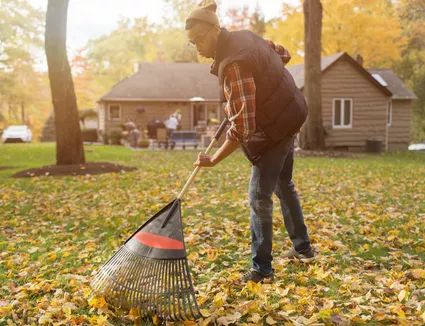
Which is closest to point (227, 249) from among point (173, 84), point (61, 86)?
point (61, 86)

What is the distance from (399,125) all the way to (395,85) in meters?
2.39

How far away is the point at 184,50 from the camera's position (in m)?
53.3

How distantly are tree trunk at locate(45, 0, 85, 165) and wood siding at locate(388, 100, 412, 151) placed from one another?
21.7 metres

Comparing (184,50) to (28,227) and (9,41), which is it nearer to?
(9,41)

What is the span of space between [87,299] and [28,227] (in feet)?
12.2

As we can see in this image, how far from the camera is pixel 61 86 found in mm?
14125

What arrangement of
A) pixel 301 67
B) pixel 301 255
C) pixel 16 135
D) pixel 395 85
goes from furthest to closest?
pixel 16 135, pixel 395 85, pixel 301 67, pixel 301 255

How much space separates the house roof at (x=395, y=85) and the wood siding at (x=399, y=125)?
1.68 feet

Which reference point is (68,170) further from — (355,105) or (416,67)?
(416,67)

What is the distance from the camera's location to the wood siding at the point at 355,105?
28547 millimetres

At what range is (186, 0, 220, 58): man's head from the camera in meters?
4.02

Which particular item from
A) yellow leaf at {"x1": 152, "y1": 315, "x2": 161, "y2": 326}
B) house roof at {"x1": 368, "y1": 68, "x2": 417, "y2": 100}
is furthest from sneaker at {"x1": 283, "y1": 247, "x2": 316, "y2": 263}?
house roof at {"x1": 368, "y1": 68, "x2": 417, "y2": 100}

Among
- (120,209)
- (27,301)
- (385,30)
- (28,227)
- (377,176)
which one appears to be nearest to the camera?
(27,301)

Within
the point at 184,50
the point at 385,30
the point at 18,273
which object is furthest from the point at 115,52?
the point at 18,273
